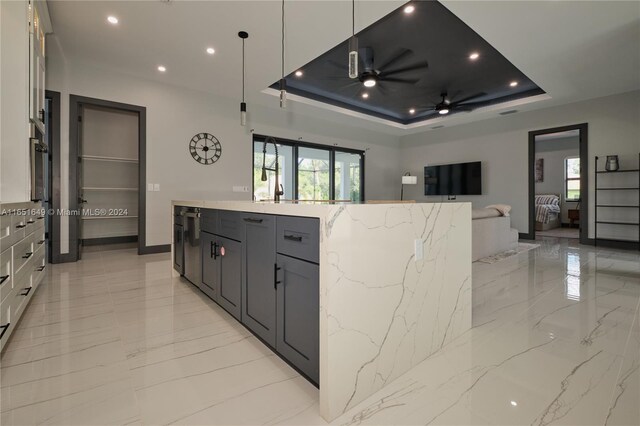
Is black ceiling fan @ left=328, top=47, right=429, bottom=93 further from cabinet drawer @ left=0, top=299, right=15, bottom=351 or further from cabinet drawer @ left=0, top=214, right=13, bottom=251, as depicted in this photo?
cabinet drawer @ left=0, top=299, right=15, bottom=351

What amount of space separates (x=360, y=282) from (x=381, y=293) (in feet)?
0.53

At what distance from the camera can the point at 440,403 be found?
126cm

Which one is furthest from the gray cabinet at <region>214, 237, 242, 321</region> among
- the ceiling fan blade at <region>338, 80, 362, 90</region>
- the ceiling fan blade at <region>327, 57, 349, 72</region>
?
the ceiling fan blade at <region>338, 80, 362, 90</region>

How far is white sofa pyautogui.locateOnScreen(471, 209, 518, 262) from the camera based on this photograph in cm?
426

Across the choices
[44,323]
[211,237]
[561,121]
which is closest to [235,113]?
[211,237]

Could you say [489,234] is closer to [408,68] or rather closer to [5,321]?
[408,68]

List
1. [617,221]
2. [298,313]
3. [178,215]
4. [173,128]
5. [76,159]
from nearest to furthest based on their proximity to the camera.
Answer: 1. [298,313]
2. [178,215]
3. [76,159]
4. [173,128]
5. [617,221]

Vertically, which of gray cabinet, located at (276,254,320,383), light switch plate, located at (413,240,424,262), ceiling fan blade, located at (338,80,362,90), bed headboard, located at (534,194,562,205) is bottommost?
gray cabinet, located at (276,254,320,383)

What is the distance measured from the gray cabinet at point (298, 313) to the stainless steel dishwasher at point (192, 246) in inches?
56.5

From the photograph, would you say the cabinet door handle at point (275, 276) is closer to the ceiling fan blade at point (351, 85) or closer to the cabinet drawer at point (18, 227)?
the cabinet drawer at point (18, 227)

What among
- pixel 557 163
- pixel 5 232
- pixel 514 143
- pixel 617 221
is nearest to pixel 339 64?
pixel 5 232

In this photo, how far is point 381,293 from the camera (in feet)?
4.43

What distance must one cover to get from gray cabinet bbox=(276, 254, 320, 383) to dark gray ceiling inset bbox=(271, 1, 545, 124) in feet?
10.4

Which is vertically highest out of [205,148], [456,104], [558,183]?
[456,104]
